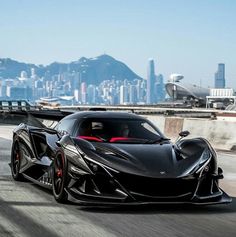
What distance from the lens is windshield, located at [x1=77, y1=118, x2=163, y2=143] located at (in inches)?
320

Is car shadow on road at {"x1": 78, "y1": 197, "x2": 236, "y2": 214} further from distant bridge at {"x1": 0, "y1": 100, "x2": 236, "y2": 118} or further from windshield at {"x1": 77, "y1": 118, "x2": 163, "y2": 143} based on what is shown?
distant bridge at {"x1": 0, "y1": 100, "x2": 236, "y2": 118}

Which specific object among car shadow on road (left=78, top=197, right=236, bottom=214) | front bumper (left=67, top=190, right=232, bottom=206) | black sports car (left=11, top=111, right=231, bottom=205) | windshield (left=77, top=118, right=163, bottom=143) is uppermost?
windshield (left=77, top=118, right=163, bottom=143)

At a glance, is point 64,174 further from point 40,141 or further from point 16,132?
point 16,132

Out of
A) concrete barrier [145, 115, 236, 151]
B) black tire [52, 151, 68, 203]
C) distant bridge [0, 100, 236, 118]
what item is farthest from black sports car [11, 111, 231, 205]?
concrete barrier [145, 115, 236, 151]

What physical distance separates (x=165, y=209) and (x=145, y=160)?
0.68 meters

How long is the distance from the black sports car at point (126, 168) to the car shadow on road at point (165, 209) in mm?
198

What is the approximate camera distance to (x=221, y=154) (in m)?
16.2

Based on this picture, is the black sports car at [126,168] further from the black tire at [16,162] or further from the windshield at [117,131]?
the black tire at [16,162]

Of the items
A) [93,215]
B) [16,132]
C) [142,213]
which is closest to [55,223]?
[93,215]

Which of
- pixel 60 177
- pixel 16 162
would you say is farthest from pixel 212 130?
pixel 60 177

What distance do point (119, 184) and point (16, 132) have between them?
3746 millimetres

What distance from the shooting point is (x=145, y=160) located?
277 inches

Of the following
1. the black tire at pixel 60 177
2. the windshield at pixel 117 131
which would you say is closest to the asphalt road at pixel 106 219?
the black tire at pixel 60 177

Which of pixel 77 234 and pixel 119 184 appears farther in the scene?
pixel 119 184
